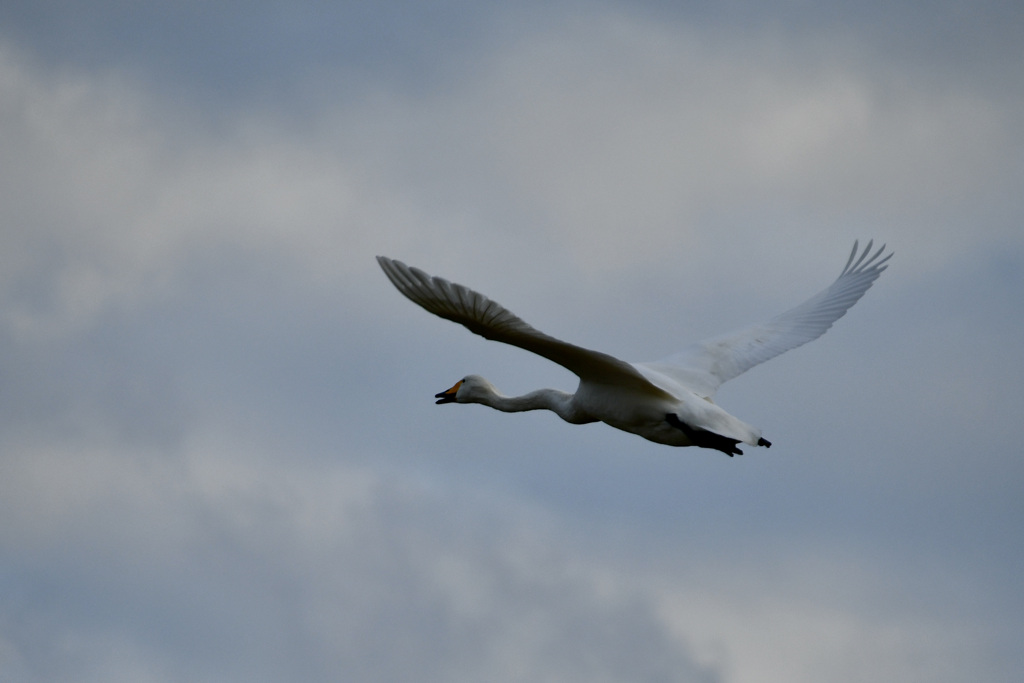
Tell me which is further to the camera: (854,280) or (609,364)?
(854,280)

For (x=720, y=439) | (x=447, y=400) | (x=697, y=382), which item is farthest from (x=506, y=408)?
(x=720, y=439)

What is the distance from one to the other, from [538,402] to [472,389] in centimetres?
134

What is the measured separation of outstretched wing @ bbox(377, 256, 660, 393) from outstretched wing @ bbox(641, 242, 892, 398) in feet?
11.8

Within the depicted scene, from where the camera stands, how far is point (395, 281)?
16.2 m

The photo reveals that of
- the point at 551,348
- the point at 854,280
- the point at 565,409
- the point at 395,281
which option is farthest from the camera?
the point at 854,280

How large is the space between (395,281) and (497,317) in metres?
1.12

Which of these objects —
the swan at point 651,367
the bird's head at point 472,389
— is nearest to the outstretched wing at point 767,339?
the swan at point 651,367

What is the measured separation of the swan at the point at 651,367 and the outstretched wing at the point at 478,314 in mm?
10

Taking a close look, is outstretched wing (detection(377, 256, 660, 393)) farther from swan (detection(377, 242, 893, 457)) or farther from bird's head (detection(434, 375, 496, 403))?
bird's head (detection(434, 375, 496, 403))

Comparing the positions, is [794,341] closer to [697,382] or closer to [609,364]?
[697,382]

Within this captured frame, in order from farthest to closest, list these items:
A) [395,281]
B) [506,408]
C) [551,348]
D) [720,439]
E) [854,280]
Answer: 1. [854,280]
2. [506,408]
3. [720,439]
4. [551,348]
5. [395,281]

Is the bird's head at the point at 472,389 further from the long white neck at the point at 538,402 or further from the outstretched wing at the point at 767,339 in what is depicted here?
the outstretched wing at the point at 767,339

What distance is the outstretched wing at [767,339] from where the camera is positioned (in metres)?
21.7

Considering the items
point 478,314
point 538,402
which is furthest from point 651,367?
point 478,314
